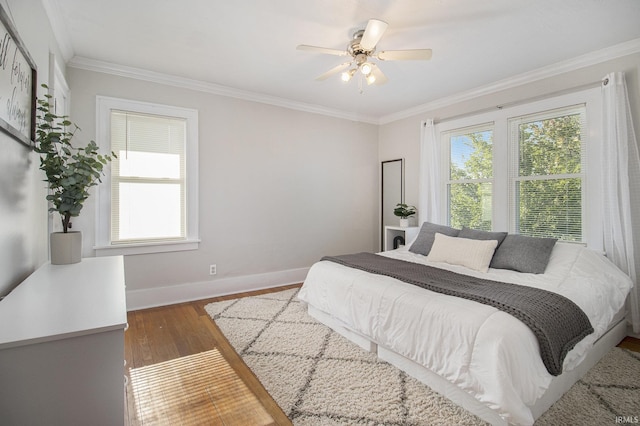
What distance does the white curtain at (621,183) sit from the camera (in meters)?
2.68

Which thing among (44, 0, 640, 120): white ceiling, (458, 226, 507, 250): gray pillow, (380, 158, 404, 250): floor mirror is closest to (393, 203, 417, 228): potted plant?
(380, 158, 404, 250): floor mirror

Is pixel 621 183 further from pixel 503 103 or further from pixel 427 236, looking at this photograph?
pixel 427 236

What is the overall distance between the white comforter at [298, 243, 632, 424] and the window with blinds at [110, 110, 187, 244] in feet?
5.95

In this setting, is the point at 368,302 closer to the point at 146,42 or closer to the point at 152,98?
the point at 146,42

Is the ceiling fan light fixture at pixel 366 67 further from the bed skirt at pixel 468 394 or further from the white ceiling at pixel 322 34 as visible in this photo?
the bed skirt at pixel 468 394

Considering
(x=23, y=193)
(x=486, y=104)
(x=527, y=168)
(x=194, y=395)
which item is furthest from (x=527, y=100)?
(x=23, y=193)

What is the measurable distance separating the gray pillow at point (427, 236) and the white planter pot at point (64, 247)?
10.3ft

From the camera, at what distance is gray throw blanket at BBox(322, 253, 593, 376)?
163 centimetres

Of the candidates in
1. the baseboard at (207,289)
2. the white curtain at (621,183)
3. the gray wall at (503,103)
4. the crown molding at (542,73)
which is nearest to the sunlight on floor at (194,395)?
the baseboard at (207,289)

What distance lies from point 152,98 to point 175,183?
0.95m

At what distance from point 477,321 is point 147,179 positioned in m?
3.40

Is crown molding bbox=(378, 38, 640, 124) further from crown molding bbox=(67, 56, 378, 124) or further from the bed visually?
the bed

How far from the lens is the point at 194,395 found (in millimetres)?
1923

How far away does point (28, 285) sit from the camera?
1364mm
